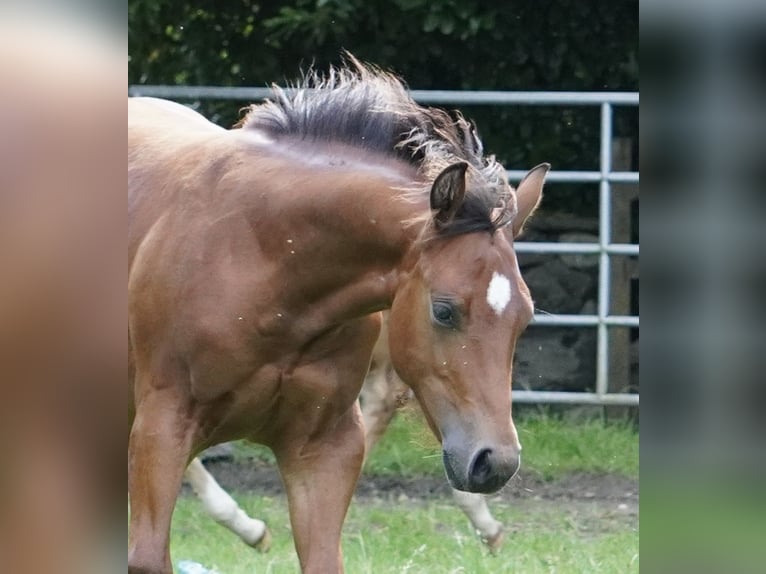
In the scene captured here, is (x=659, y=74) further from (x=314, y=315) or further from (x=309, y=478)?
(x=309, y=478)

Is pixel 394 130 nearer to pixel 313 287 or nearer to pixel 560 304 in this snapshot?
pixel 313 287

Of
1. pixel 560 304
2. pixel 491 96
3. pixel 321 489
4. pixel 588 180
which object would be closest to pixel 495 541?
pixel 321 489

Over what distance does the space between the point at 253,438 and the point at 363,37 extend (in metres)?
4.23

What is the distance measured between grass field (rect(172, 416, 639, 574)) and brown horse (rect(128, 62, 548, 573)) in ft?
1.02

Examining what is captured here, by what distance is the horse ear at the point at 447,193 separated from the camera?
9.30ft

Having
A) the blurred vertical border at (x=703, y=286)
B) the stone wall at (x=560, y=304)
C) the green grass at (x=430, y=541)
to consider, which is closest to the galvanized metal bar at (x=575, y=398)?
the green grass at (x=430, y=541)

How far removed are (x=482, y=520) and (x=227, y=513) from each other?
1.06 m

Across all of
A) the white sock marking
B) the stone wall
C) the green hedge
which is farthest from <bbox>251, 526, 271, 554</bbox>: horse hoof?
the green hedge

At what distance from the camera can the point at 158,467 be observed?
123 inches

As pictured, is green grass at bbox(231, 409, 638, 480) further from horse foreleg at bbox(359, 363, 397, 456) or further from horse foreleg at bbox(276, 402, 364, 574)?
horse foreleg at bbox(276, 402, 364, 574)

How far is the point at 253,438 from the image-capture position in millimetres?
3379

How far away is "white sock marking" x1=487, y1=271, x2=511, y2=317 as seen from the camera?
2.79m

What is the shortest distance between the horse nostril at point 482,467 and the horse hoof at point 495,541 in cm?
213

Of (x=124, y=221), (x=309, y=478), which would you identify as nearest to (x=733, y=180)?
(x=124, y=221)
